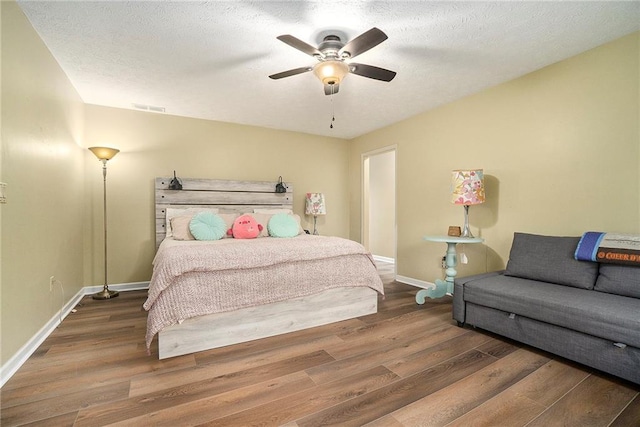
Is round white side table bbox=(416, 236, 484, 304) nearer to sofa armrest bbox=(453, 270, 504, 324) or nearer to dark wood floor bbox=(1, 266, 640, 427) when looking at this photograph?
sofa armrest bbox=(453, 270, 504, 324)

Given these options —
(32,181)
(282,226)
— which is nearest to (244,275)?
(282,226)

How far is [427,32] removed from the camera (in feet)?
7.31

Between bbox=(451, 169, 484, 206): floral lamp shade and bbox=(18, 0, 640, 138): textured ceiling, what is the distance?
1015mm

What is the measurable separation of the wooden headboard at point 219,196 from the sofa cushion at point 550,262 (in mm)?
3251

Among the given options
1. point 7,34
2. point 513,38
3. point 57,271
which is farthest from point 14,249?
point 513,38

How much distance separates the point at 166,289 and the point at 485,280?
2678 millimetres

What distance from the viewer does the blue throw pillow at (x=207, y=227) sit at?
11.1 feet

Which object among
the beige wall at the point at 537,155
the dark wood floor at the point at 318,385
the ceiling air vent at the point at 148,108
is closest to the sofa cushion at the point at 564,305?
the dark wood floor at the point at 318,385

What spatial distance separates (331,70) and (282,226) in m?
2.04

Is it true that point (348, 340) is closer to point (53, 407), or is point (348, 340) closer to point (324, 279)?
point (324, 279)

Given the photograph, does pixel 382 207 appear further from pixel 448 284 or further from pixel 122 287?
pixel 122 287

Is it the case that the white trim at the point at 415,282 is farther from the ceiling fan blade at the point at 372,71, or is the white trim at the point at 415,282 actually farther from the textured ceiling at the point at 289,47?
the ceiling fan blade at the point at 372,71

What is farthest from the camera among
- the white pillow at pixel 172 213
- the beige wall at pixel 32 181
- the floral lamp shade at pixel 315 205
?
the floral lamp shade at pixel 315 205

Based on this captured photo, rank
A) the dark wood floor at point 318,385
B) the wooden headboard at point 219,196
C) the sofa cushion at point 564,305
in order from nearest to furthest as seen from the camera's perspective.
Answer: the dark wood floor at point 318,385 < the sofa cushion at point 564,305 < the wooden headboard at point 219,196
